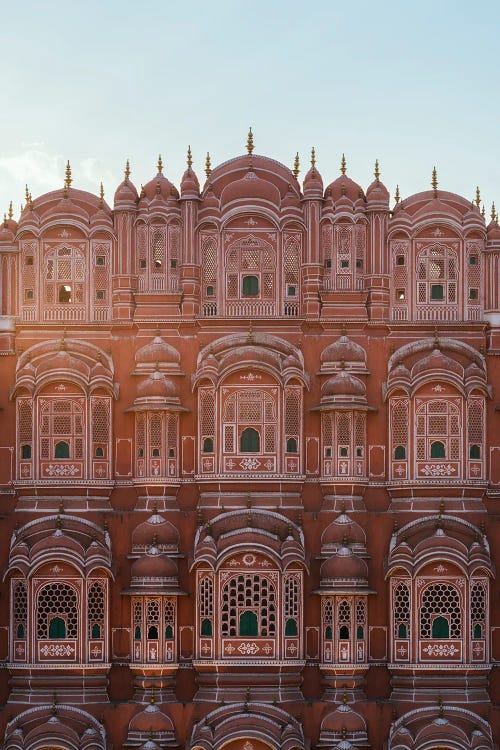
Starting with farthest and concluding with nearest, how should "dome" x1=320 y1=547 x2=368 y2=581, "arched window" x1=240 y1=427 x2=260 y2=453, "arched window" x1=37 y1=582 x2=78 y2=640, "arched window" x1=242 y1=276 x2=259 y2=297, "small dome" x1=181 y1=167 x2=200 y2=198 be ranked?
"small dome" x1=181 y1=167 x2=200 y2=198 → "arched window" x1=242 y1=276 x2=259 y2=297 → "arched window" x1=240 y1=427 x2=260 y2=453 → "arched window" x1=37 y1=582 x2=78 y2=640 → "dome" x1=320 y1=547 x2=368 y2=581

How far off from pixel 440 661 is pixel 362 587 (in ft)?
8.77

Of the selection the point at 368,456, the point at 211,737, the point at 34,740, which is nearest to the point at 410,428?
the point at 368,456

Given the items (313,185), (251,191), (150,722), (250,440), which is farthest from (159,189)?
(150,722)

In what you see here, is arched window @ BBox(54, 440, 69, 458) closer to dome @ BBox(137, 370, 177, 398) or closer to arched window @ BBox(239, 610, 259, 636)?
dome @ BBox(137, 370, 177, 398)

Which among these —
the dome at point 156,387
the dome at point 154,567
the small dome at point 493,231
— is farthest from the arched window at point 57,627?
the small dome at point 493,231

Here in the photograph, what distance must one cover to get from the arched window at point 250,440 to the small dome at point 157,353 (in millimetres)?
2596

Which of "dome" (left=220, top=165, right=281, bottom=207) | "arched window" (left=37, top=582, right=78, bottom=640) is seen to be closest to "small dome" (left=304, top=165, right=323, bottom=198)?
"dome" (left=220, top=165, right=281, bottom=207)

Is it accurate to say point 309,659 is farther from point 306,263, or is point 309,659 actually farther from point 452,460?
point 306,263

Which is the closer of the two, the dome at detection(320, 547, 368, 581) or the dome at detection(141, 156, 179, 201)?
the dome at detection(320, 547, 368, 581)

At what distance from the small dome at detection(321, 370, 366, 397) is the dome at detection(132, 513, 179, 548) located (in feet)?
17.1

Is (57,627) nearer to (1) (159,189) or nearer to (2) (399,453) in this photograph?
(2) (399,453)

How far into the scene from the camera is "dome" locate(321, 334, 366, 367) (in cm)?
3941

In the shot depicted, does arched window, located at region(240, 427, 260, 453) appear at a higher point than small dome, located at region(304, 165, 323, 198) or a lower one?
lower

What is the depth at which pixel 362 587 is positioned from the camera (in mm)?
38219
